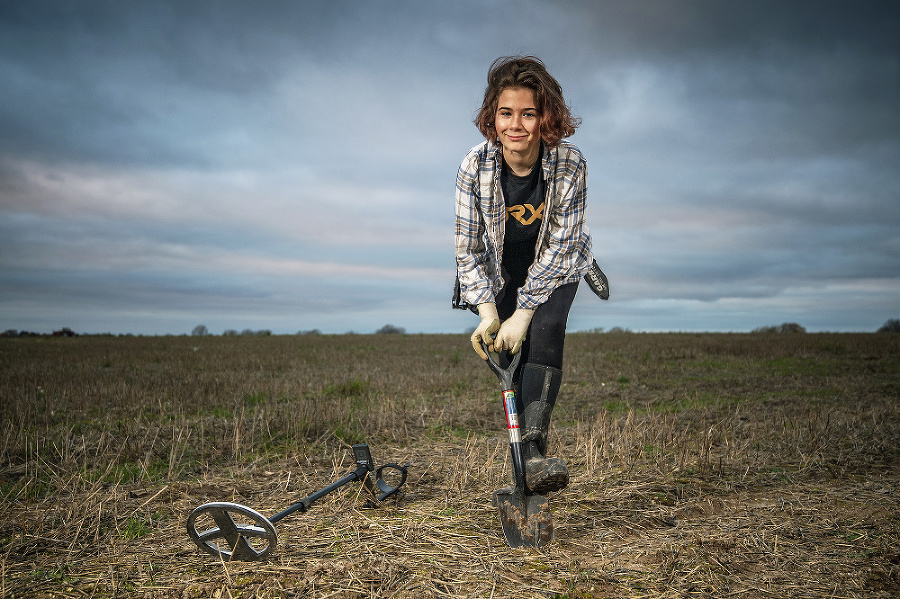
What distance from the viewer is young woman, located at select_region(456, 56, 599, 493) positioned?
2.81 m

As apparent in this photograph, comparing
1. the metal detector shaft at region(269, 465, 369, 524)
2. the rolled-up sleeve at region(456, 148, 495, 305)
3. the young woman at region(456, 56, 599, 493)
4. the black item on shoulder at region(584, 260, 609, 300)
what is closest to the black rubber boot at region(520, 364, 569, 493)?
the young woman at region(456, 56, 599, 493)

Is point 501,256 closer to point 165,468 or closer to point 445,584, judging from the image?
point 445,584

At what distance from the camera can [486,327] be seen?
114 inches

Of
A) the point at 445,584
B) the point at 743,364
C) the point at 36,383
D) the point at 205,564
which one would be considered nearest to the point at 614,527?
the point at 445,584

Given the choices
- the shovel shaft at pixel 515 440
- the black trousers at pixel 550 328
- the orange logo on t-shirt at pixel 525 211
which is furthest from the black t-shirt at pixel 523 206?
the shovel shaft at pixel 515 440

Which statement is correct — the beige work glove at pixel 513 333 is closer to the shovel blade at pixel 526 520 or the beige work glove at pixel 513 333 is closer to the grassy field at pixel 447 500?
the shovel blade at pixel 526 520

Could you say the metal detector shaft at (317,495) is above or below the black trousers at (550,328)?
below

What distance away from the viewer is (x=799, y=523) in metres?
3.20

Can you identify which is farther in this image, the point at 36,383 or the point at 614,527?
the point at 36,383

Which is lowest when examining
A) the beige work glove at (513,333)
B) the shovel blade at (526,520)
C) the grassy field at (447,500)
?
the grassy field at (447,500)

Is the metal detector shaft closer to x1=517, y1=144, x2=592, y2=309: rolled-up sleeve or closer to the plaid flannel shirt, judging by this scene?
the plaid flannel shirt

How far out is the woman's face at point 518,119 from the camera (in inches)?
110

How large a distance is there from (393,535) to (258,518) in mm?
841

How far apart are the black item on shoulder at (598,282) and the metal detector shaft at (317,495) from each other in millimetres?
1935
